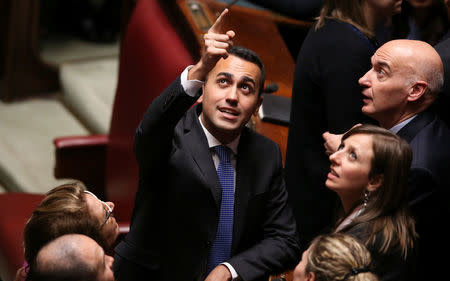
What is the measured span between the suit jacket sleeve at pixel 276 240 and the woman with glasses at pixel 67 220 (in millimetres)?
329

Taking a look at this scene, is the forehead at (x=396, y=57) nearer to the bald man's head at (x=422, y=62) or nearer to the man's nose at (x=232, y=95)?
the bald man's head at (x=422, y=62)

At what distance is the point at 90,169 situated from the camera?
2.81 m

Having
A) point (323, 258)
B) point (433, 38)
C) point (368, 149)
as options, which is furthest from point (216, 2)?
point (323, 258)

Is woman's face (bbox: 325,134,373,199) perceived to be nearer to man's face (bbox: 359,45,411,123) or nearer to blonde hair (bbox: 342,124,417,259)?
blonde hair (bbox: 342,124,417,259)

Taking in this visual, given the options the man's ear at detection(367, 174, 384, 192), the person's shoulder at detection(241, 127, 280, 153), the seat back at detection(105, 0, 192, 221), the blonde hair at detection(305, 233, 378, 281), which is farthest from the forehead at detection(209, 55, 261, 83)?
the seat back at detection(105, 0, 192, 221)

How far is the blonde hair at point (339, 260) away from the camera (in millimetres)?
1327

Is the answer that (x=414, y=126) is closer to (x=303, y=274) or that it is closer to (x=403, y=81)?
(x=403, y=81)

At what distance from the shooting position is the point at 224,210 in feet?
5.56

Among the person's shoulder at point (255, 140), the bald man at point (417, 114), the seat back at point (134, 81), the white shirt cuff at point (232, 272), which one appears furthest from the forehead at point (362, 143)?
the seat back at point (134, 81)

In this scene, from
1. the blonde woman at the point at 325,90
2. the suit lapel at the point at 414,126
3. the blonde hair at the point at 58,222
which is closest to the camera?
the blonde hair at the point at 58,222

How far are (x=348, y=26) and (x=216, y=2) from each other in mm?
762

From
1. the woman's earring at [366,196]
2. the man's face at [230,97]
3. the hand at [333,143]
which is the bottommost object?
the woman's earring at [366,196]

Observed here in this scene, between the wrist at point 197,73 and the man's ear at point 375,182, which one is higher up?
the wrist at point 197,73

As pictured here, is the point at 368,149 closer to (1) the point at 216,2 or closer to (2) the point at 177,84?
(2) the point at 177,84
